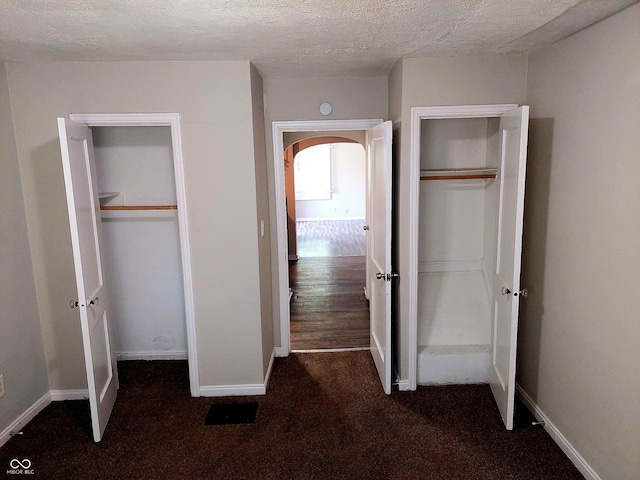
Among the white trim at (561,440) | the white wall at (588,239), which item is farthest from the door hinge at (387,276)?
the white trim at (561,440)

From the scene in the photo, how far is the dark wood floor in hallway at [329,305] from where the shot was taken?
425cm

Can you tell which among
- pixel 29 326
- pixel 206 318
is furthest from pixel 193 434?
pixel 29 326

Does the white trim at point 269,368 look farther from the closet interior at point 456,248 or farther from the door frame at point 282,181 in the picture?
the closet interior at point 456,248

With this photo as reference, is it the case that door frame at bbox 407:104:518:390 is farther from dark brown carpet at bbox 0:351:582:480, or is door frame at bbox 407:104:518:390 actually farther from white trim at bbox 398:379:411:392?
dark brown carpet at bbox 0:351:582:480

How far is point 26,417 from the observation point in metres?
2.93

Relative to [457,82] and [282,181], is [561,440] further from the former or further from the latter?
[282,181]

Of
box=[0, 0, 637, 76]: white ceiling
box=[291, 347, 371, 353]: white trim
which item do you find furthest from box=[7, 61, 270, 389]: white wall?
box=[291, 347, 371, 353]: white trim

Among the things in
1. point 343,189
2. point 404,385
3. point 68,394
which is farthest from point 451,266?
point 343,189

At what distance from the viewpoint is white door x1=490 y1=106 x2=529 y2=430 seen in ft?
8.18

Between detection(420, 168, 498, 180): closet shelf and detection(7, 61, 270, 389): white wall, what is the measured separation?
1.24 metres

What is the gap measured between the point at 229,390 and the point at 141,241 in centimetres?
142

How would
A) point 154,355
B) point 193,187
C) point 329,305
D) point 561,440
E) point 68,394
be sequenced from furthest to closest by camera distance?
1. point 329,305
2. point 154,355
3. point 68,394
4. point 193,187
5. point 561,440

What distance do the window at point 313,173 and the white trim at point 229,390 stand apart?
30.8 feet

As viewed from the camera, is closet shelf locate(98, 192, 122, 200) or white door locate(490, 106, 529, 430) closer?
white door locate(490, 106, 529, 430)
